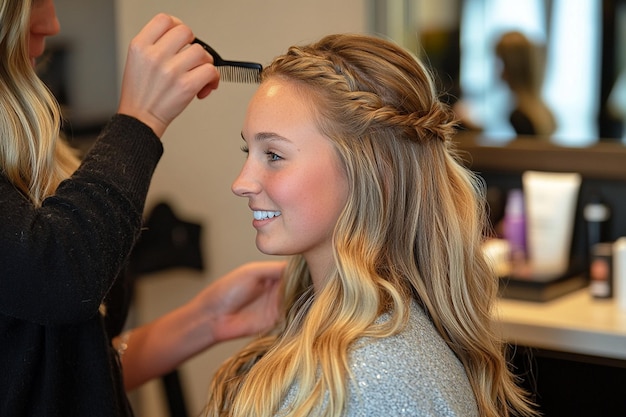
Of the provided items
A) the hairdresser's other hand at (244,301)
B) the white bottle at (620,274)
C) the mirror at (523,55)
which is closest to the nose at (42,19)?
the hairdresser's other hand at (244,301)

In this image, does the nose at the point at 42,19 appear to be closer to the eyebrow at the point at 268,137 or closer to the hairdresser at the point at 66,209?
the hairdresser at the point at 66,209

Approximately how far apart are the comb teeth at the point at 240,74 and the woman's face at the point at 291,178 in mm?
133

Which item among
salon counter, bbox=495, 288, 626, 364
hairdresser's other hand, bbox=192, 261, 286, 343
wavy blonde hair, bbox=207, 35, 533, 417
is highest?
wavy blonde hair, bbox=207, 35, 533, 417

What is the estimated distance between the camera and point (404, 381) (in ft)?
3.12

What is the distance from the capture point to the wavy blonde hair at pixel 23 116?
40.3 inches

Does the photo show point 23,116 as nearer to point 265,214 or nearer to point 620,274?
point 265,214

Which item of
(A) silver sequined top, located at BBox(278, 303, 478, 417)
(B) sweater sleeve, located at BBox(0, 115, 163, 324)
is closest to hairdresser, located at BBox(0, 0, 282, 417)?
(B) sweater sleeve, located at BBox(0, 115, 163, 324)

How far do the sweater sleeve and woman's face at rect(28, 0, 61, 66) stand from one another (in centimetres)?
19

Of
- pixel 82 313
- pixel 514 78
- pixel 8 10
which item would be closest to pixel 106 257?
pixel 82 313

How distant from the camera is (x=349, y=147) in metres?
1.09

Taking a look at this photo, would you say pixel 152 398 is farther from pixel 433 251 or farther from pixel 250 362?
A: pixel 433 251

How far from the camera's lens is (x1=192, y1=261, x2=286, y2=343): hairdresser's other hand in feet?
4.44

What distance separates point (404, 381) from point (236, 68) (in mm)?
550

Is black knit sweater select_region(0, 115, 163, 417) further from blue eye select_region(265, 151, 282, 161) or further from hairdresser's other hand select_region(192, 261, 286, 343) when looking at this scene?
hairdresser's other hand select_region(192, 261, 286, 343)
